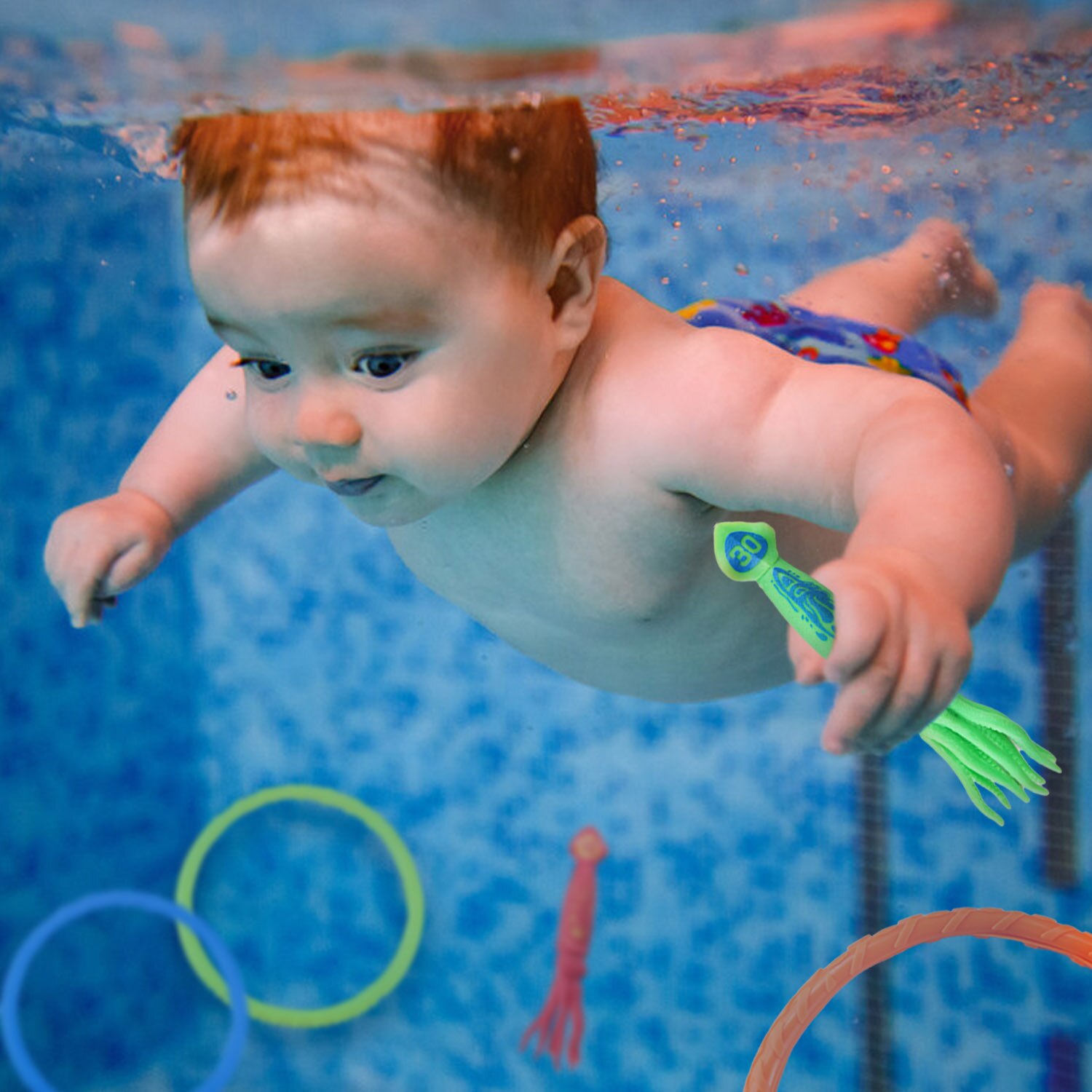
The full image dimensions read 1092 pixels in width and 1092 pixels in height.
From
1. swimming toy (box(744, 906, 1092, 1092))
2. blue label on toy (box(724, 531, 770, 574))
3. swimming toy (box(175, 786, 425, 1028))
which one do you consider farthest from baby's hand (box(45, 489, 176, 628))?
swimming toy (box(175, 786, 425, 1028))

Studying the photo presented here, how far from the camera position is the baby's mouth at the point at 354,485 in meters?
0.99

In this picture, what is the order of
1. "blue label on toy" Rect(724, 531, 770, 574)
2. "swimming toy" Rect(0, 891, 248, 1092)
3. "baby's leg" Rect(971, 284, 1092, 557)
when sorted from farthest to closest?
"swimming toy" Rect(0, 891, 248, 1092)
"baby's leg" Rect(971, 284, 1092, 557)
"blue label on toy" Rect(724, 531, 770, 574)

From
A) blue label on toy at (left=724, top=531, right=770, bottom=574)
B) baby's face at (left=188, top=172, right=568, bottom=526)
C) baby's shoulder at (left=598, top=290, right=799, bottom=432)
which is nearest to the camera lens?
blue label on toy at (left=724, top=531, right=770, bottom=574)

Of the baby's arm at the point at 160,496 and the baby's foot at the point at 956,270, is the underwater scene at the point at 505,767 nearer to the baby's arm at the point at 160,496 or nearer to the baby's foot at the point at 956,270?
the baby's foot at the point at 956,270

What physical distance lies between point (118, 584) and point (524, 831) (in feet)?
4.74

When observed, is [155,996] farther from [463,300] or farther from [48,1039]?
[463,300]

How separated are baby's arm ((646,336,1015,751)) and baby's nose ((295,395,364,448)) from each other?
27cm

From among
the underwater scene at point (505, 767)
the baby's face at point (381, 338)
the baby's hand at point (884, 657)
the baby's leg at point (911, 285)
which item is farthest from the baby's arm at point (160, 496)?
the baby's hand at point (884, 657)

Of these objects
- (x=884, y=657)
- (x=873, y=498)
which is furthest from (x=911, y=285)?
(x=884, y=657)

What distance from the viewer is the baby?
77 centimetres

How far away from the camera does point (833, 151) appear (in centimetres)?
146

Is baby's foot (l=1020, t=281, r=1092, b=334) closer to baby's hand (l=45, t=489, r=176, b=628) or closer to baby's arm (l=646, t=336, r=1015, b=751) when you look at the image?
baby's arm (l=646, t=336, r=1015, b=751)

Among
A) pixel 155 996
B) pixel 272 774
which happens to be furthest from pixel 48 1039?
pixel 272 774

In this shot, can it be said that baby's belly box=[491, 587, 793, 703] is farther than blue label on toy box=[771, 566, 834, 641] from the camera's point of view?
Yes
